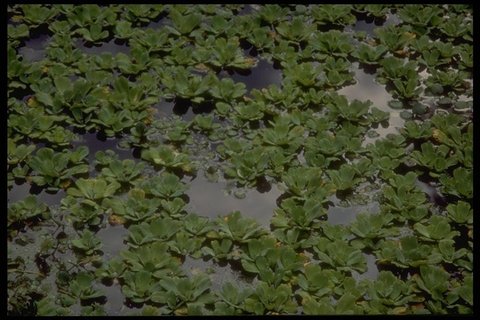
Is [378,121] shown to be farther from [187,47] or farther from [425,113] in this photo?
[187,47]

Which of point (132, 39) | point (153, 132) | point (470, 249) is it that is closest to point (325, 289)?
point (470, 249)

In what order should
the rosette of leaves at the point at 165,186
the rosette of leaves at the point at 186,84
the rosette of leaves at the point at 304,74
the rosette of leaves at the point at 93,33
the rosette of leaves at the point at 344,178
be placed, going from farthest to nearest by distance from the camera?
the rosette of leaves at the point at 93,33
the rosette of leaves at the point at 304,74
the rosette of leaves at the point at 186,84
the rosette of leaves at the point at 344,178
the rosette of leaves at the point at 165,186

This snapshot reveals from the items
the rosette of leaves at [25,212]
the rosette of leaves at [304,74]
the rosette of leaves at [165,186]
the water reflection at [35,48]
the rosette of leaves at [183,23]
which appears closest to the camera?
the rosette of leaves at [25,212]

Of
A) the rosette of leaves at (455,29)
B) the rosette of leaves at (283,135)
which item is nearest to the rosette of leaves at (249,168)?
the rosette of leaves at (283,135)

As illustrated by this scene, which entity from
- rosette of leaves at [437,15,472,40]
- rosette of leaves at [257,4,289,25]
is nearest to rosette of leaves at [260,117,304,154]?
rosette of leaves at [257,4,289,25]

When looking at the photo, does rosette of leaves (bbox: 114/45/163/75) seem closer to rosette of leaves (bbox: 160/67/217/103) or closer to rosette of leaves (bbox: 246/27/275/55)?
rosette of leaves (bbox: 160/67/217/103)

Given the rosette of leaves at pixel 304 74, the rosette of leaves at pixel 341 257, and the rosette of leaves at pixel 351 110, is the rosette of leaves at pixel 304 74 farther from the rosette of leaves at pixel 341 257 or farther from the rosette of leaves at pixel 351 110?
the rosette of leaves at pixel 341 257

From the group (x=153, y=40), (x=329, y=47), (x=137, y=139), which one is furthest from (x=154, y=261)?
(x=329, y=47)
